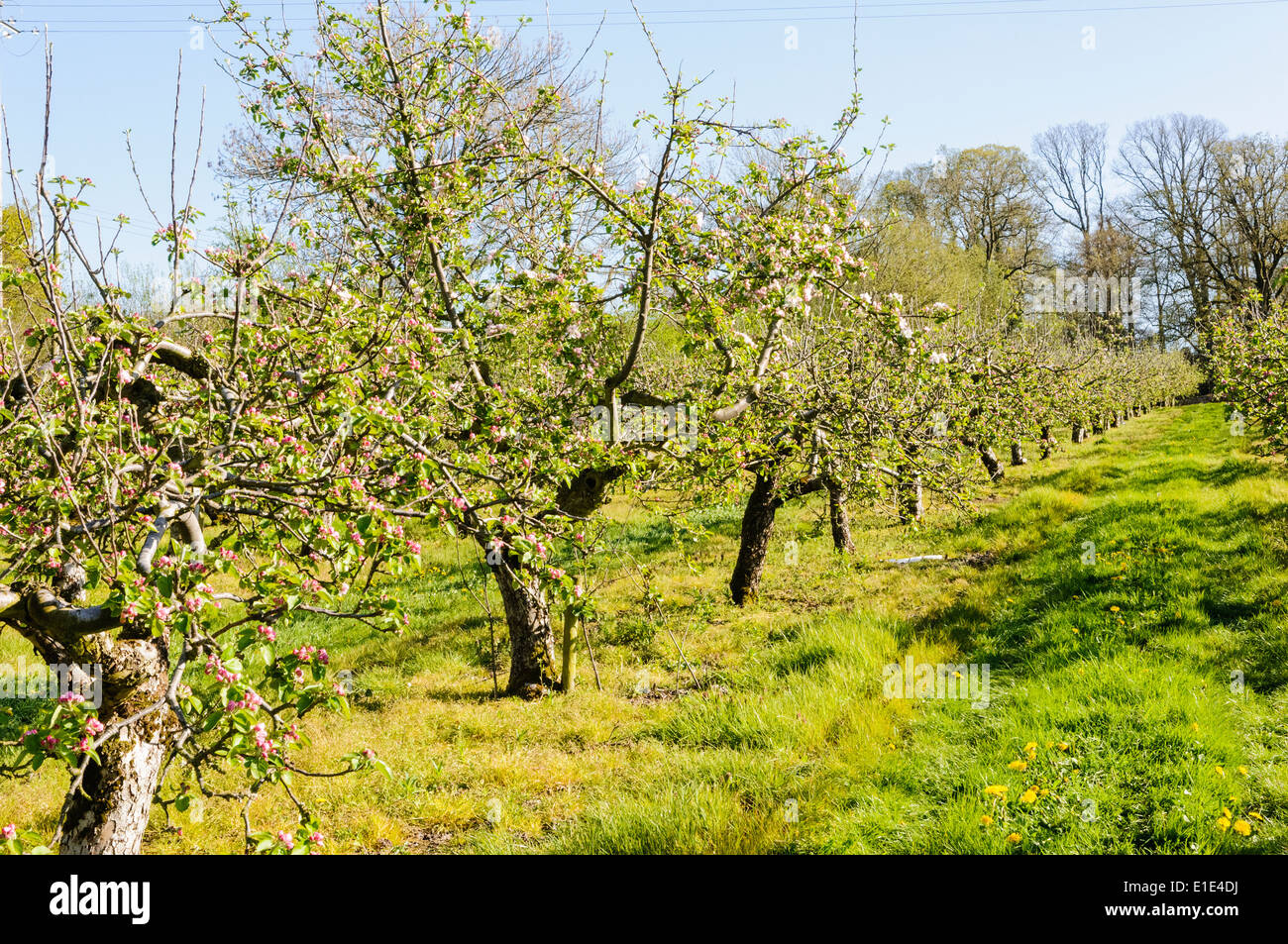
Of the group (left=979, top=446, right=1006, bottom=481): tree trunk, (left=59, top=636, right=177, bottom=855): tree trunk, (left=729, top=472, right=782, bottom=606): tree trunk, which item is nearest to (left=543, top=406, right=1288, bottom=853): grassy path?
(left=729, top=472, right=782, bottom=606): tree trunk

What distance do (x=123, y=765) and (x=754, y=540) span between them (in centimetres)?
907

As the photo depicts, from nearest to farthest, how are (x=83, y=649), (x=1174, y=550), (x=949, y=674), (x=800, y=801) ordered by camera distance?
(x=83, y=649), (x=800, y=801), (x=949, y=674), (x=1174, y=550)

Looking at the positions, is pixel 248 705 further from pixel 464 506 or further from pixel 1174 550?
pixel 1174 550

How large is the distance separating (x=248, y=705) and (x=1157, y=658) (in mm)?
7386

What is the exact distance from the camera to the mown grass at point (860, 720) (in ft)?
16.4

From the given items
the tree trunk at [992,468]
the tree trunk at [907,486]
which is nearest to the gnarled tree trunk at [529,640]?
the tree trunk at [907,486]

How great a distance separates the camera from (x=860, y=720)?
6672mm

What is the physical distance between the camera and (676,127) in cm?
572

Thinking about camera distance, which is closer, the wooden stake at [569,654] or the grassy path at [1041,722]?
the grassy path at [1041,722]

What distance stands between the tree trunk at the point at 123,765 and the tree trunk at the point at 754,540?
28.6ft

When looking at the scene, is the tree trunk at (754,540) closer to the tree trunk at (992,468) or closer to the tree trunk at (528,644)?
the tree trunk at (528,644)

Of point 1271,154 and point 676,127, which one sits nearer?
point 676,127

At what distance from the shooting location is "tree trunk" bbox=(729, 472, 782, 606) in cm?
1173
